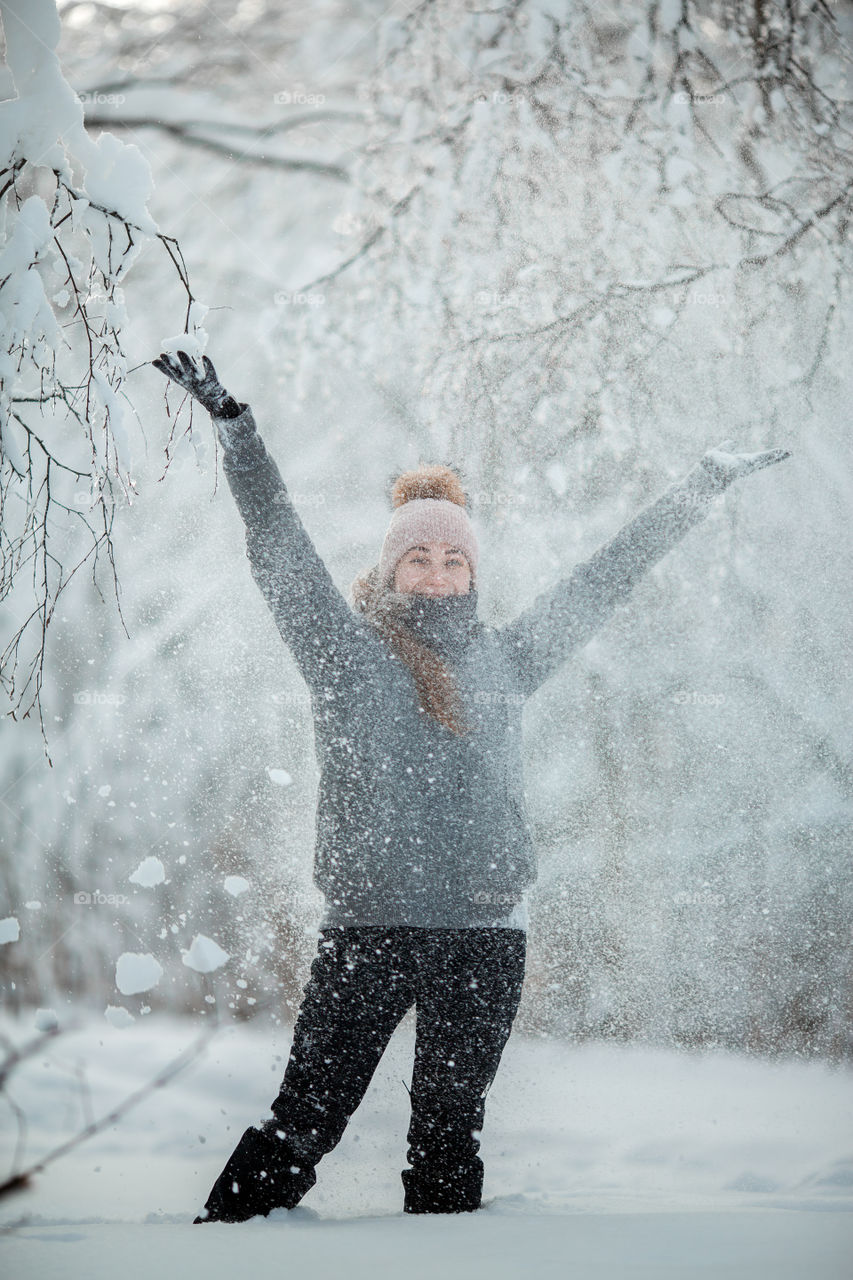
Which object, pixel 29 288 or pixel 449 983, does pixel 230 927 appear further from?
pixel 29 288

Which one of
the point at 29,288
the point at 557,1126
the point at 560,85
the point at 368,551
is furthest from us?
the point at 368,551

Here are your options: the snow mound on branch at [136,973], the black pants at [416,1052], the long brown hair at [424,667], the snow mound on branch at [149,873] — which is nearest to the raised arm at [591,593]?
the long brown hair at [424,667]

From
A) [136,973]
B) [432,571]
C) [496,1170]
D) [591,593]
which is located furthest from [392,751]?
[496,1170]

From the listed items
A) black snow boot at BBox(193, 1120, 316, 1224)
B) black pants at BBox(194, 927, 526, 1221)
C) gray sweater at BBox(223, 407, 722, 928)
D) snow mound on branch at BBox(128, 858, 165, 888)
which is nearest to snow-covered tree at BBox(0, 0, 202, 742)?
gray sweater at BBox(223, 407, 722, 928)

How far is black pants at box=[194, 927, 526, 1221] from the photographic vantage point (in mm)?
1276

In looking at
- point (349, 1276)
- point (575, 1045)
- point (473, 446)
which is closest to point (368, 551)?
point (473, 446)

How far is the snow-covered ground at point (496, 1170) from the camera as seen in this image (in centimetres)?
113

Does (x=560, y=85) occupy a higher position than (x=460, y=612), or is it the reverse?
(x=560, y=85)

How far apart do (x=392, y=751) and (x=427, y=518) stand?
1.39 feet

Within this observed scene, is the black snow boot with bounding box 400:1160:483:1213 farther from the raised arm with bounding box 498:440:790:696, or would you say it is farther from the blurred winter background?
the blurred winter background

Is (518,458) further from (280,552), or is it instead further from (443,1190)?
(443,1190)

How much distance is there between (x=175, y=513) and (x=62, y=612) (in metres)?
0.44

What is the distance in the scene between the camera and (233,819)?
224cm

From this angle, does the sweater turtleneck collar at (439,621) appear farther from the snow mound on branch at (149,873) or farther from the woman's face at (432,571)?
the snow mound on branch at (149,873)
